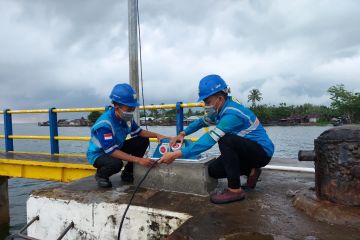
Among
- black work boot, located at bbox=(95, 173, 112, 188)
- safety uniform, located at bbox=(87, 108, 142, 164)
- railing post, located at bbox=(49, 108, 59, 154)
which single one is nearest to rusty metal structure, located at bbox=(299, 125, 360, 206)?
safety uniform, located at bbox=(87, 108, 142, 164)

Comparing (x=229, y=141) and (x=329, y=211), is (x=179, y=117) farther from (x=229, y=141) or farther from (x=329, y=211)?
(x=329, y=211)

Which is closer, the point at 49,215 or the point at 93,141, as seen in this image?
the point at 49,215

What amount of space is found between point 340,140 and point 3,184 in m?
7.64

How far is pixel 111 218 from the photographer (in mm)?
2930

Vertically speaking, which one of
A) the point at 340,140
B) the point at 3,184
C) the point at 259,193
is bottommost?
the point at 3,184

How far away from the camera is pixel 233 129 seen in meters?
2.92

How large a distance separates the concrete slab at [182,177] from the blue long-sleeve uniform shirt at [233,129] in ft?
0.66

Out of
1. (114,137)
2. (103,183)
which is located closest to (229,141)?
(114,137)

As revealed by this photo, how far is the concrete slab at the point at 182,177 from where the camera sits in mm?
3068

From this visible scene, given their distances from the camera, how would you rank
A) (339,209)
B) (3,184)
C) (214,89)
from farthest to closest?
1. (3,184)
2. (214,89)
3. (339,209)

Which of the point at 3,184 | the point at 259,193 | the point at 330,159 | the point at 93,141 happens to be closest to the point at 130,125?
the point at 93,141

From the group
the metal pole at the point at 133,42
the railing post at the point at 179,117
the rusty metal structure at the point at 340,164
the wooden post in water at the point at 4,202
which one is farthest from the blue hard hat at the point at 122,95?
the wooden post in water at the point at 4,202

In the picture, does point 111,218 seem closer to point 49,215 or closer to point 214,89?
point 49,215

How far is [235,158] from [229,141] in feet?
0.57
